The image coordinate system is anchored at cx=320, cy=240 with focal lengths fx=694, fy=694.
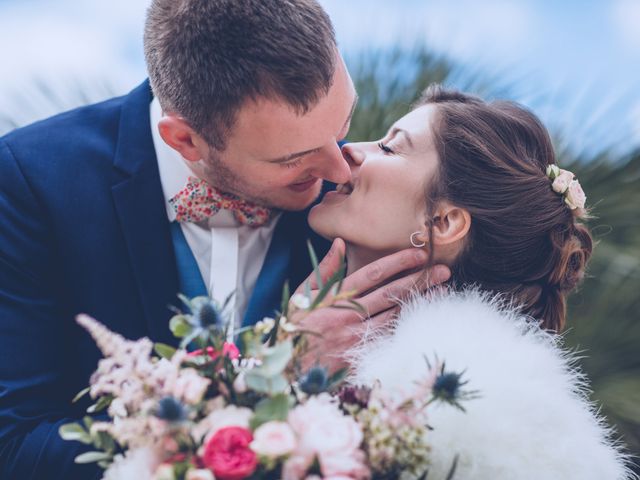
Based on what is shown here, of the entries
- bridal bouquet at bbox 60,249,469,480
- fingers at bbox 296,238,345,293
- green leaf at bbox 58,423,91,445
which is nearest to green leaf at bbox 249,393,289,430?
bridal bouquet at bbox 60,249,469,480

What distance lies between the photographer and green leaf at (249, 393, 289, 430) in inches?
47.9

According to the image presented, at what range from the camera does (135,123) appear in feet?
8.27

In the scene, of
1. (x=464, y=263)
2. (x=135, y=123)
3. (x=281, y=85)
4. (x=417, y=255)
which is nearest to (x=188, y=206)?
(x=135, y=123)

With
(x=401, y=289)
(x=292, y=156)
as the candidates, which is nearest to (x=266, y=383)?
(x=401, y=289)

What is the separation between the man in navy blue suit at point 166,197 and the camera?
2.10m

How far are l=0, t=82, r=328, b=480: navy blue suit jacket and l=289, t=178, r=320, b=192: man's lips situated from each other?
0.98 feet

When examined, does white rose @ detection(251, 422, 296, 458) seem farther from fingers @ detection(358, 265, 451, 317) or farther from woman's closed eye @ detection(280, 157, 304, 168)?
woman's closed eye @ detection(280, 157, 304, 168)

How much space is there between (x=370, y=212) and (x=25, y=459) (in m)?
1.28

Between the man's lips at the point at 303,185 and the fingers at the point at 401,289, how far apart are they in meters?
0.51

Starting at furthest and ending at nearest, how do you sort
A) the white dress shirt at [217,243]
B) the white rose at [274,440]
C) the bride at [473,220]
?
the white dress shirt at [217,243], the bride at [473,220], the white rose at [274,440]

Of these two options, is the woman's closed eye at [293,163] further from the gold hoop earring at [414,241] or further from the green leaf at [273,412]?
the green leaf at [273,412]

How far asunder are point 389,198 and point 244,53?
659mm

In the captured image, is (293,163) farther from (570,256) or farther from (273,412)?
(273,412)

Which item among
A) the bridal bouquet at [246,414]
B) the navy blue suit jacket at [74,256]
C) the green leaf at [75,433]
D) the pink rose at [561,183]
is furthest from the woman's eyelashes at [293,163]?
the green leaf at [75,433]
